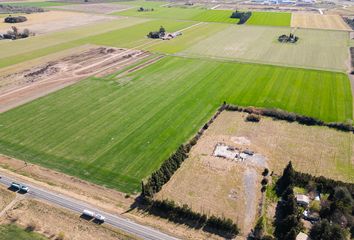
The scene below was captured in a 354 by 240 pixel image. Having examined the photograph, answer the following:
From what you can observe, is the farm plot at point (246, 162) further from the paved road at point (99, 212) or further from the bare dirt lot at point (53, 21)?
the bare dirt lot at point (53, 21)

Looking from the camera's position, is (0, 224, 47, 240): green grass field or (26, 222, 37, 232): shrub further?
(26, 222, 37, 232): shrub

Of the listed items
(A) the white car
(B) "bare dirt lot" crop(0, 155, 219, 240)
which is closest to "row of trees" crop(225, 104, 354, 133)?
(B) "bare dirt lot" crop(0, 155, 219, 240)

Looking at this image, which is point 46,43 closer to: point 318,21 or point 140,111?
point 140,111

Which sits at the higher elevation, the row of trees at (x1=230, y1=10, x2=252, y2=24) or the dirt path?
the row of trees at (x1=230, y1=10, x2=252, y2=24)

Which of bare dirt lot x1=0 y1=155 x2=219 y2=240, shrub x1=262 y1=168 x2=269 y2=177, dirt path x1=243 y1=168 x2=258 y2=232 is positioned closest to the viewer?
bare dirt lot x1=0 y1=155 x2=219 y2=240

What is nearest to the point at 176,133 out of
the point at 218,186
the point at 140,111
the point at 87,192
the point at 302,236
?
the point at 140,111

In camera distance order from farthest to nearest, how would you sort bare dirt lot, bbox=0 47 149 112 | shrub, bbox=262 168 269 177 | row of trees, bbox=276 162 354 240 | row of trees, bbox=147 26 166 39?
row of trees, bbox=147 26 166 39
bare dirt lot, bbox=0 47 149 112
shrub, bbox=262 168 269 177
row of trees, bbox=276 162 354 240

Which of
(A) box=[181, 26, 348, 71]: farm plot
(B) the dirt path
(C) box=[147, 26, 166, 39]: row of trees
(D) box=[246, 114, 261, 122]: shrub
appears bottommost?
(B) the dirt path

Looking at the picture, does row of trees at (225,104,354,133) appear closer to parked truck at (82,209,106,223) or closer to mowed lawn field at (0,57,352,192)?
mowed lawn field at (0,57,352,192)
